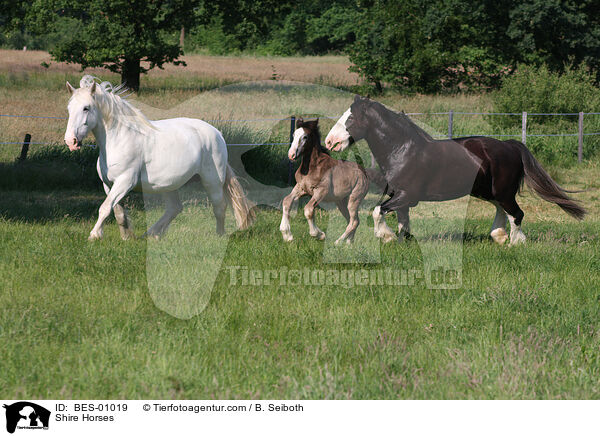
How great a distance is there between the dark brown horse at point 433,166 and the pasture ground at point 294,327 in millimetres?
550

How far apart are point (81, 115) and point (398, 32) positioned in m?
27.3

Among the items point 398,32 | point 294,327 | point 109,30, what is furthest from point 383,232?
point 398,32

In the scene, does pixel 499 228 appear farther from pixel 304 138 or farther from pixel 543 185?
pixel 304 138

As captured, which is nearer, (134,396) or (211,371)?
(134,396)

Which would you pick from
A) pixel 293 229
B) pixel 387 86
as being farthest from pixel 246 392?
pixel 387 86

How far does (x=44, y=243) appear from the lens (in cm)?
794

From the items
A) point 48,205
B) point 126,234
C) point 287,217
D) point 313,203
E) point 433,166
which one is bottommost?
point 48,205

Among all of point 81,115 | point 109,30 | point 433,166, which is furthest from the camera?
point 109,30

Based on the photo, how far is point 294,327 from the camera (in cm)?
530

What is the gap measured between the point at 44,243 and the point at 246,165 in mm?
8215

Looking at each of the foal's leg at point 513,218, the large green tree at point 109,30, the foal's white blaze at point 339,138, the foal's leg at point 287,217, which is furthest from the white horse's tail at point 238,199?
the large green tree at point 109,30

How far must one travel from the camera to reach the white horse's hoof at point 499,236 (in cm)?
887

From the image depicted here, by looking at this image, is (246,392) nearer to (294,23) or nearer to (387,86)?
(387,86)
